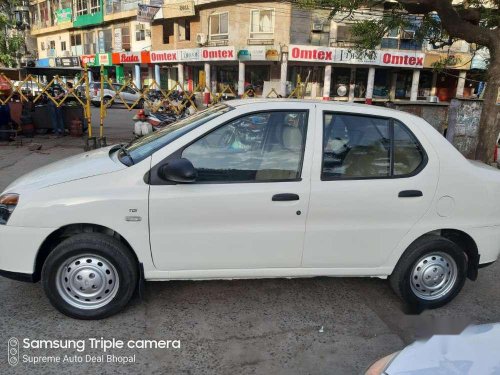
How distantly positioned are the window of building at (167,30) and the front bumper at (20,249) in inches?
1248

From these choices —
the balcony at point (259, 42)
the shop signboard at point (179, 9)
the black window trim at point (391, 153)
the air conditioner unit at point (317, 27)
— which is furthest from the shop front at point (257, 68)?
the black window trim at point (391, 153)

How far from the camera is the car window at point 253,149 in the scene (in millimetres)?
3137

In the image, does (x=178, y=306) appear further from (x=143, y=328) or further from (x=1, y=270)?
(x=1, y=270)

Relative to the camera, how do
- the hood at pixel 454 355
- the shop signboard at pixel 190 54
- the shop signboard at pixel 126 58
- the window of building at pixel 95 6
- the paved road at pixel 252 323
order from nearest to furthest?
1. the hood at pixel 454 355
2. the paved road at pixel 252 323
3. the shop signboard at pixel 190 54
4. the shop signboard at pixel 126 58
5. the window of building at pixel 95 6

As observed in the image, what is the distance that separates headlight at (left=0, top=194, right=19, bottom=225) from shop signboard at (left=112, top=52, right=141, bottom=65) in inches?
1320

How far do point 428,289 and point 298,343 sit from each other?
1.30 meters

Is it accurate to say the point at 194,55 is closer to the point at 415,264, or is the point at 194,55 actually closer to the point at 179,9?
the point at 179,9

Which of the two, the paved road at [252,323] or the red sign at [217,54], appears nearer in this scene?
the paved road at [252,323]

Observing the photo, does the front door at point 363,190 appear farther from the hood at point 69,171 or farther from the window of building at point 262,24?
the window of building at point 262,24

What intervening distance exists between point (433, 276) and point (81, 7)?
44.8m

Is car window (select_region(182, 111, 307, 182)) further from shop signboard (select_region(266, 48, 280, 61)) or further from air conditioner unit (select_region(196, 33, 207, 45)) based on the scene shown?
air conditioner unit (select_region(196, 33, 207, 45))

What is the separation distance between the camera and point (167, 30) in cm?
3253

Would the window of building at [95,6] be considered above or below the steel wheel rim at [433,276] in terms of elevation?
above

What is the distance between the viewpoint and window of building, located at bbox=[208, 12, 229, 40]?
90.5ft
